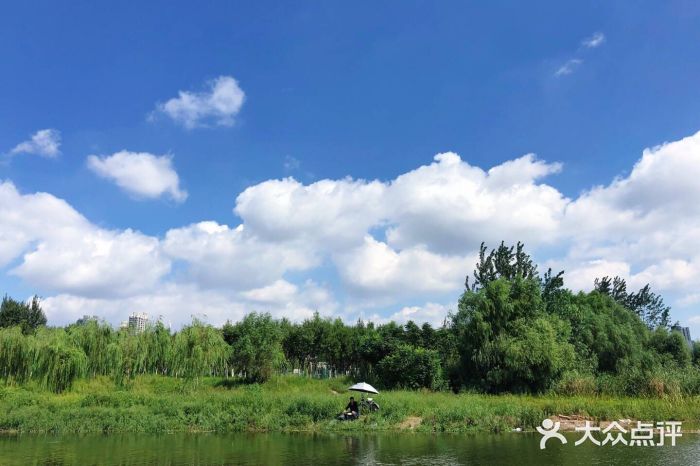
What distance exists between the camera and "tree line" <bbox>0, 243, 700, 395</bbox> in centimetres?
3036

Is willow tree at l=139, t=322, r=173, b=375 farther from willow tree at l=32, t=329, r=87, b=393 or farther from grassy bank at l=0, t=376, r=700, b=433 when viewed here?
grassy bank at l=0, t=376, r=700, b=433

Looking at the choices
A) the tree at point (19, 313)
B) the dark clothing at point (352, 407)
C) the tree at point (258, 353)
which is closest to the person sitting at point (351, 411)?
the dark clothing at point (352, 407)

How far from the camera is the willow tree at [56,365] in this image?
97.4ft

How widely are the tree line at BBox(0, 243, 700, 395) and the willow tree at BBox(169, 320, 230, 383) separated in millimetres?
68

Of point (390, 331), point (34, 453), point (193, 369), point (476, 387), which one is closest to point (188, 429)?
point (34, 453)

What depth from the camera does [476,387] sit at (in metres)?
32.0

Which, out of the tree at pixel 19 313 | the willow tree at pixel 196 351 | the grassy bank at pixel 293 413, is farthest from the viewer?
the tree at pixel 19 313

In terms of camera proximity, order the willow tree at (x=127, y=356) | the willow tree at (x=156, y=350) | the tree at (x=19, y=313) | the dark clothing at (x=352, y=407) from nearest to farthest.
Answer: the dark clothing at (x=352, y=407), the willow tree at (x=127, y=356), the willow tree at (x=156, y=350), the tree at (x=19, y=313)

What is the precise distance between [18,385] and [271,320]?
53.0 feet

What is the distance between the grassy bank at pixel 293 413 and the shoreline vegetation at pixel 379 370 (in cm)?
7

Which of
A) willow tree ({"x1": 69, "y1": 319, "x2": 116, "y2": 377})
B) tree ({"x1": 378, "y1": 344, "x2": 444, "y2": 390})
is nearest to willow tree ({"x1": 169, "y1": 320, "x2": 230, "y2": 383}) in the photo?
willow tree ({"x1": 69, "y1": 319, "x2": 116, "y2": 377})

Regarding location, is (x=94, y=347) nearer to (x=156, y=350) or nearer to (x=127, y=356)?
(x=127, y=356)

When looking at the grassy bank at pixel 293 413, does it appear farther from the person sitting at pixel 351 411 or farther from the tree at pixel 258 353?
the tree at pixel 258 353

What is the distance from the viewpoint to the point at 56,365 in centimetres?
2964
